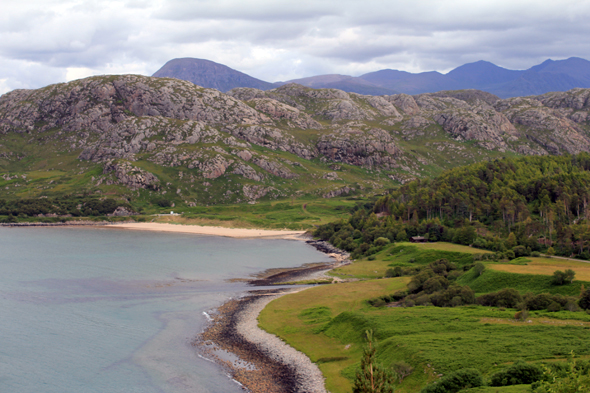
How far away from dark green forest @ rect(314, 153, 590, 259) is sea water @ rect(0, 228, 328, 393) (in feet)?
84.2

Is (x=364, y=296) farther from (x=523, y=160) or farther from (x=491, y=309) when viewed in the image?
(x=523, y=160)

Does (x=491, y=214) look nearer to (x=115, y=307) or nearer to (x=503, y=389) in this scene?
(x=503, y=389)

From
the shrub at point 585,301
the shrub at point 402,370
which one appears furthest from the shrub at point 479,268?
the shrub at point 402,370

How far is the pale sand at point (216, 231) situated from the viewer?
17325 cm

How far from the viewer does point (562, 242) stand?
94.4 meters

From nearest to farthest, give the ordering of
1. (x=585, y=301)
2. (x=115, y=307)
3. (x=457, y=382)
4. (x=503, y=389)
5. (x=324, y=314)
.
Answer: (x=503, y=389) → (x=457, y=382) → (x=585, y=301) → (x=324, y=314) → (x=115, y=307)

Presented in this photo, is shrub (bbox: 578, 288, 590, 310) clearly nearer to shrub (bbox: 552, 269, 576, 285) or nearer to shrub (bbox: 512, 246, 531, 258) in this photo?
shrub (bbox: 552, 269, 576, 285)

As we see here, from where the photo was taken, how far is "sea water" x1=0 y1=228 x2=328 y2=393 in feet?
163

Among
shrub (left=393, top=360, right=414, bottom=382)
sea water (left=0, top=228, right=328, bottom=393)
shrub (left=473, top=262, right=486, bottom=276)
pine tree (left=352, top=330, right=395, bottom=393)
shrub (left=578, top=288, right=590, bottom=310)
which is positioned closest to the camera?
pine tree (left=352, top=330, right=395, bottom=393)

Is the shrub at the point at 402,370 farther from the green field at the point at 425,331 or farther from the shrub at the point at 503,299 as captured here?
the shrub at the point at 503,299

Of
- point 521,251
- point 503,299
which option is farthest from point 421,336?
point 521,251

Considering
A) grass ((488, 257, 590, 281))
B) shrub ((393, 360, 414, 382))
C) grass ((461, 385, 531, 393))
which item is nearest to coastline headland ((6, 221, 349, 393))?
shrub ((393, 360, 414, 382))

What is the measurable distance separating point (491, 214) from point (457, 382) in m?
105

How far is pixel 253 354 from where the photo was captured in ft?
181
